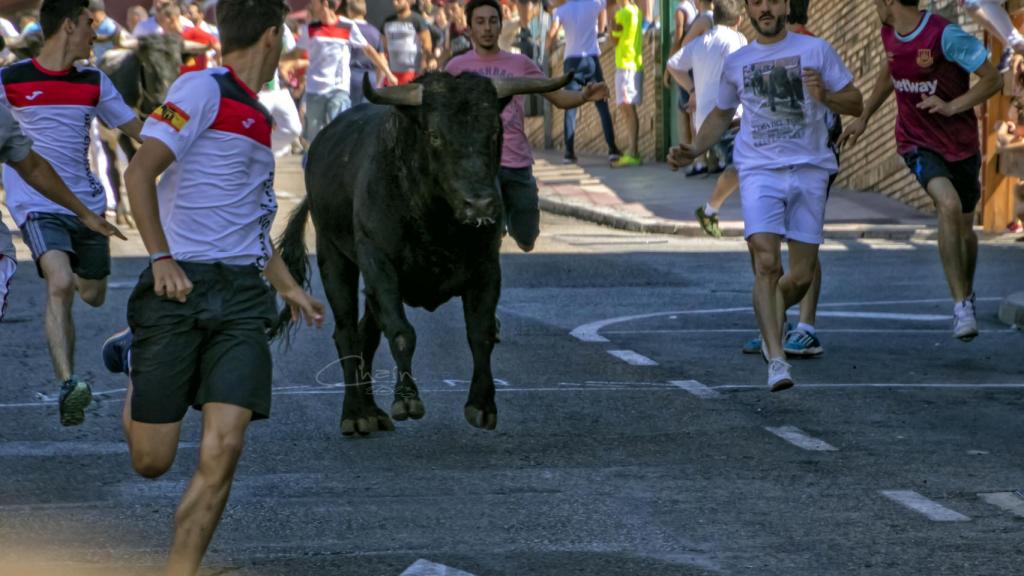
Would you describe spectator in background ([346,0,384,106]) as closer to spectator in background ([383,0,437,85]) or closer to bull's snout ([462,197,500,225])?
spectator in background ([383,0,437,85])

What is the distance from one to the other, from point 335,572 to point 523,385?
15.0 feet

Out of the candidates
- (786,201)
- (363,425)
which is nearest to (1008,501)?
(363,425)

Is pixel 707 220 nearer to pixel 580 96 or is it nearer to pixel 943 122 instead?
pixel 943 122

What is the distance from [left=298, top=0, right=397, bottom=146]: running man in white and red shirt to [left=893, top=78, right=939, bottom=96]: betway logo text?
36.2 feet

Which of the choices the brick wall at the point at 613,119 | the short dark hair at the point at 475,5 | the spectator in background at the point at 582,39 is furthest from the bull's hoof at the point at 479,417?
the brick wall at the point at 613,119

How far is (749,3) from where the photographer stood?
10.7m

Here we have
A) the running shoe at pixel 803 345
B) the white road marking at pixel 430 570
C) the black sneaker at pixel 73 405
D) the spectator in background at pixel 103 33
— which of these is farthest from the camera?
the spectator in background at pixel 103 33

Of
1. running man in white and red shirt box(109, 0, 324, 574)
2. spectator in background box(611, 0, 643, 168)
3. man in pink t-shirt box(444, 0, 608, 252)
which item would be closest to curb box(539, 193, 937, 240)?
spectator in background box(611, 0, 643, 168)

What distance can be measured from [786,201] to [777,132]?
1.18ft

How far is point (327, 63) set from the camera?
22.7 m

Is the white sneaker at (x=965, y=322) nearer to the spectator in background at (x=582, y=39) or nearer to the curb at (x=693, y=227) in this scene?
the curb at (x=693, y=227)

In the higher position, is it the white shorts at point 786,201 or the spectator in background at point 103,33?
the white shorts at point 786,201

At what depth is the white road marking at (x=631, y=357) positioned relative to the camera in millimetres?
11852

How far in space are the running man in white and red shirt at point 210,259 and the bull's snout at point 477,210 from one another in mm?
2174
